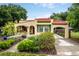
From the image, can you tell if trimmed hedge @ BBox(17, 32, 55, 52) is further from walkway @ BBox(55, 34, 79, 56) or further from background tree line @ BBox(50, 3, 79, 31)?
background tree line @ BBox(50, 3, 79, 31)

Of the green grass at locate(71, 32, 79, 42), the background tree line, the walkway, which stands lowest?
the walkway

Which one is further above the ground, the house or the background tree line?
the background tree line

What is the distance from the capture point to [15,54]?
22.6 feet

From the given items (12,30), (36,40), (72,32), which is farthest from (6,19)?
(72,32)

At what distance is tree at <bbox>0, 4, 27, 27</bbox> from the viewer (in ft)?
22.7

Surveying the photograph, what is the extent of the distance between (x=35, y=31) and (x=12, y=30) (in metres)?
0.40

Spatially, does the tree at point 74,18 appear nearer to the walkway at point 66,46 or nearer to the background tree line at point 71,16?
the background tree line at point 71,16

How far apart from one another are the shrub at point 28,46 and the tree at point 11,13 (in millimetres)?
426

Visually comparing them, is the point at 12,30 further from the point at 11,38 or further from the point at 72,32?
the point at 72,32

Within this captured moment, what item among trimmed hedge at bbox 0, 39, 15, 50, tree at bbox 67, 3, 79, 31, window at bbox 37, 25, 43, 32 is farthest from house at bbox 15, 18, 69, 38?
trimmed hedge at bbox 0, 39, 15, 50

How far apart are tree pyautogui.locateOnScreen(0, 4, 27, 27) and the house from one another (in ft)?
0.38

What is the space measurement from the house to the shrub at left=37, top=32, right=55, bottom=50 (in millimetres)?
93

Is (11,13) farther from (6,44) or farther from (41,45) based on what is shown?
(41,45)

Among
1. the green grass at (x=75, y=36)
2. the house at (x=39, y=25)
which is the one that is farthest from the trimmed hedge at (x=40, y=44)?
the green grass at (x=75, y=36)
